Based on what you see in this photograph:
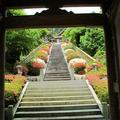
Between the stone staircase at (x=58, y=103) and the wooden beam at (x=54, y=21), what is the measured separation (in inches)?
230

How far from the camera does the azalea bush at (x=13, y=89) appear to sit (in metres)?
13.7

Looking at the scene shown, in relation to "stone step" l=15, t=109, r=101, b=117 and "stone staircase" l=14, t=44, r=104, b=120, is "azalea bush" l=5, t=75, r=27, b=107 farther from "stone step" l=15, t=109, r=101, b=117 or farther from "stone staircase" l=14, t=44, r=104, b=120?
"stone step" l=15, t=109, r=101, b=117

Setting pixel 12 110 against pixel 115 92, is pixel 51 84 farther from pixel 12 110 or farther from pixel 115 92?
pixel 115 92

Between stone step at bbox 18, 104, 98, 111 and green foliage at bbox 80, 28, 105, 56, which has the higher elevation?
green foliage at bbox 80, 28, 105, 56

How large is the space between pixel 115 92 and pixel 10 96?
7.72m

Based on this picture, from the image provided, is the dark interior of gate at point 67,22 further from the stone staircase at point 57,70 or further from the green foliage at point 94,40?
the green foliage at point 94,40

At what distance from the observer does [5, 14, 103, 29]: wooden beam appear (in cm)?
708

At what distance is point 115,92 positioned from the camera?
6969 mm

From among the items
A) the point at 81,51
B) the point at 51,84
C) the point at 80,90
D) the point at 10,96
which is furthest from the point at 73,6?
the point at 81,51

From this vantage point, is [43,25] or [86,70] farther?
[86,70]

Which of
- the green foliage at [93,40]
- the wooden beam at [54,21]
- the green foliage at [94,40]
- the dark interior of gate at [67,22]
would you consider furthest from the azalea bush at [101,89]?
the green foliage at [94,40]

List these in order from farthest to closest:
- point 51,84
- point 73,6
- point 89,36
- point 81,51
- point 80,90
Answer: point 81,51, point 89,36, point 51,84, point 80,90, point 73,6

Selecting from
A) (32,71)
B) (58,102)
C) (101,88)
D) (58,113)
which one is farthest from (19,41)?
(58,113)

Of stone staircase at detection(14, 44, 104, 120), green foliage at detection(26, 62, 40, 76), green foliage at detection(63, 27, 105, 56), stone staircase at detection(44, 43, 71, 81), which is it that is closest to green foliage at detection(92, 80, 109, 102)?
stone staircase at detection(14, 44, 104, 120)
